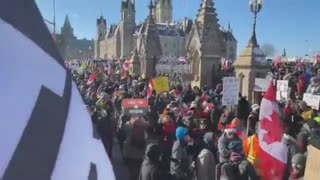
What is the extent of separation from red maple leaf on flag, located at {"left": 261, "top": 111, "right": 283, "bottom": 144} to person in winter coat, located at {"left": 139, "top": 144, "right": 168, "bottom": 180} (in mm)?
1450

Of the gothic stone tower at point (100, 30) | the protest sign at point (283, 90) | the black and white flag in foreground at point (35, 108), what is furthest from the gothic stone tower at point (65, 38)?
the gothic stone tower at point (100, 30)

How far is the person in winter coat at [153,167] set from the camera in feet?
15.9

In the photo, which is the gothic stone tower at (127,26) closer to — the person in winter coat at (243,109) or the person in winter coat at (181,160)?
the person in winter coat at (243,109)

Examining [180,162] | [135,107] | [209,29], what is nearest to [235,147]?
[180,162]

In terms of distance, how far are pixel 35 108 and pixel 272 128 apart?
15.2ft

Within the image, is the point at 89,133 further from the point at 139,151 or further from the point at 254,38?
the point at 254,38

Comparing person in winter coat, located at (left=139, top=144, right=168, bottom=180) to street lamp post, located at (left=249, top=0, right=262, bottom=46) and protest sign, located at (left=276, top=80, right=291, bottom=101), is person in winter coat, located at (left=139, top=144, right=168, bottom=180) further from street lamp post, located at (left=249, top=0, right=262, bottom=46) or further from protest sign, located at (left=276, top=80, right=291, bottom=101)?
street lamp post, located at (left=249, top=0, right=262, bottom=46)

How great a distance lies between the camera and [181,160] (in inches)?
240

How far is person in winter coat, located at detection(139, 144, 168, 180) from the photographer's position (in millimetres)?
4854

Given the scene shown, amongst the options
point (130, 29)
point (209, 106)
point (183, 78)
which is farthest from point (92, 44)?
point (209, 106)

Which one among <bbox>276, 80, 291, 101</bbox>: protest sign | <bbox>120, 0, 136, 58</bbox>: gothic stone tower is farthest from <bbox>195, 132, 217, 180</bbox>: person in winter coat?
<bbox>120, 0, 136, 58</bbox>: gothic stone tower

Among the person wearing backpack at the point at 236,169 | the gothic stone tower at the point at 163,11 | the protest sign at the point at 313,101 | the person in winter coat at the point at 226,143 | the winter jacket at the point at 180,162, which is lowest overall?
the winter jacket at the point at 180,162

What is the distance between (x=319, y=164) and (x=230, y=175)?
1.81 metres

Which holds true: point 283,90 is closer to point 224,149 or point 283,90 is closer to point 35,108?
point 224,149
